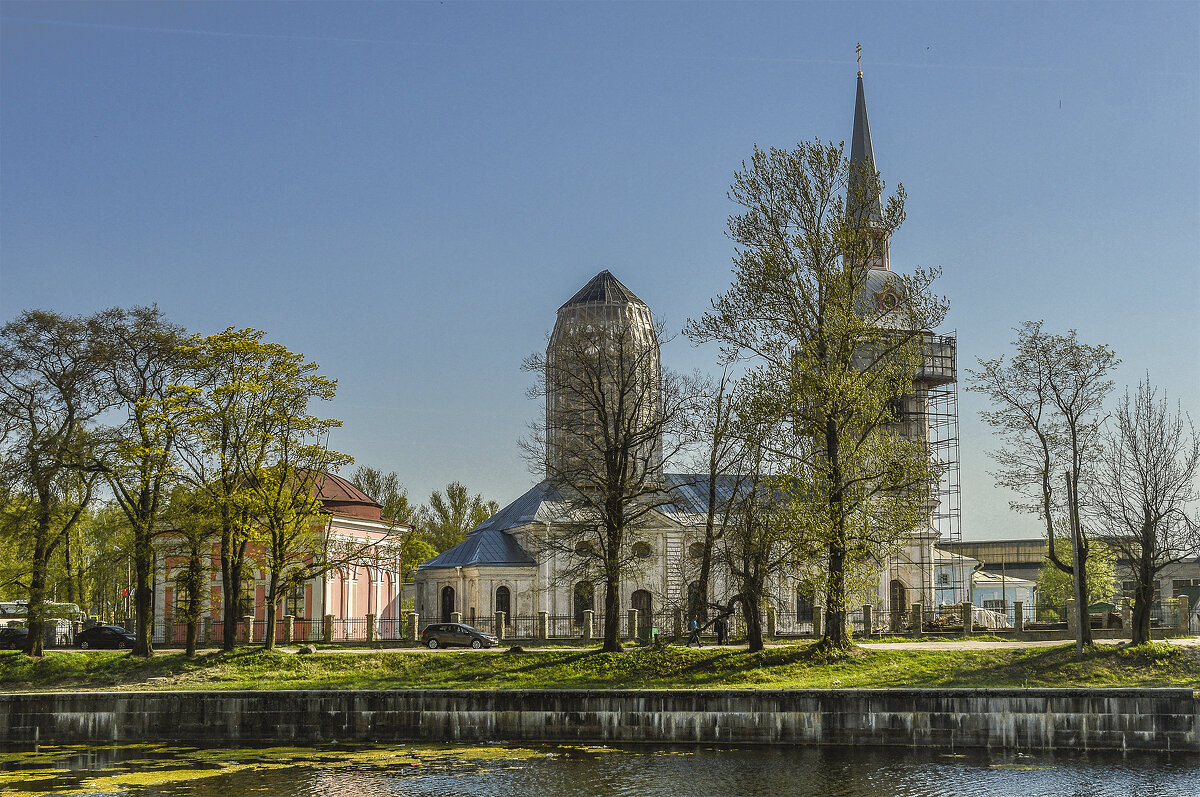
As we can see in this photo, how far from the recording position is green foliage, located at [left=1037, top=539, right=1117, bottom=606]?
5922 cm

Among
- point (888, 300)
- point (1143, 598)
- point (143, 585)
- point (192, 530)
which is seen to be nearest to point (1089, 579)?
point (1143, 598)

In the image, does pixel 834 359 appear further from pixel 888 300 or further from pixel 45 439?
pixel 45 439

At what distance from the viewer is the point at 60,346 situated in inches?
1588

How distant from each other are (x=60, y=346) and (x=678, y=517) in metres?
29.8

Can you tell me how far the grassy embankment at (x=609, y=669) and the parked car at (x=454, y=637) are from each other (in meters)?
6.71

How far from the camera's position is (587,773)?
77.3ft

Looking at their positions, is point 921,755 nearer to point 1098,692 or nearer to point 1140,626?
point 1098,692

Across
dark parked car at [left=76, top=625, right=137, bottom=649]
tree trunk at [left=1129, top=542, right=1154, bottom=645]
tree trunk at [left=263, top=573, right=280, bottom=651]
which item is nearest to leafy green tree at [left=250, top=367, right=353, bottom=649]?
tree trunk at [left=263, top=573, right=280, bottom=651]

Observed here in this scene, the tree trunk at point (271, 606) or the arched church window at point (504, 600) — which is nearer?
the tree trunk at point (271, 606)

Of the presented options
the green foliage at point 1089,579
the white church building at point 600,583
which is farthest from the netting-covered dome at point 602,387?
the green foliage at point 1089,579

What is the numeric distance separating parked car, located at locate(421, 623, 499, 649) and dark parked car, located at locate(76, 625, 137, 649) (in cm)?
1299

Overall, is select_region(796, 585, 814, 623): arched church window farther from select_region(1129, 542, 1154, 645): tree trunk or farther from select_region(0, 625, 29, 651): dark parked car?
select_region(0, 625, 29, 651): dark parked car

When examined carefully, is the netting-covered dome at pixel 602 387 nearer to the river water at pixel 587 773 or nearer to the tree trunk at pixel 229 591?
the tree trunk at pixel 229 591

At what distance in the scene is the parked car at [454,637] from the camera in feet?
150
